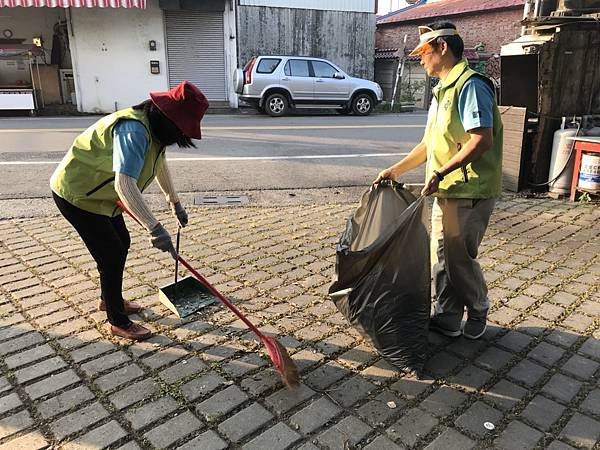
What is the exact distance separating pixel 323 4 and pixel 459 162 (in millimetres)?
19636

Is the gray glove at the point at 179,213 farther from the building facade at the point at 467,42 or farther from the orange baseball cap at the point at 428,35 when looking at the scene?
the building facade at the point at 467,42

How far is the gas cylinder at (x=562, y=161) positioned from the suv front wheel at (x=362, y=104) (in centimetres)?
1037

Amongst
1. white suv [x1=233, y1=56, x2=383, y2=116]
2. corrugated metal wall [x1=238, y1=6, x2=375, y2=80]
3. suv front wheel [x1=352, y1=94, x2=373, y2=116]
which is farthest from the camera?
corrugated metal wall [x1=238, y1=6, x2=375, y2=80]

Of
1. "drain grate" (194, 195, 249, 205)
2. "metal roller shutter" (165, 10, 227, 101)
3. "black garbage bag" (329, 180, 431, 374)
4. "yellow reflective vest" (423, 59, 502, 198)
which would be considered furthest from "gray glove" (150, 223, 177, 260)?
"metal roller shutter" (165, 10, 227, 101)

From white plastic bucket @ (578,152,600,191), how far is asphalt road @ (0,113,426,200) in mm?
2140

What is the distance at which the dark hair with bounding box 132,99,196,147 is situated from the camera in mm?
2572

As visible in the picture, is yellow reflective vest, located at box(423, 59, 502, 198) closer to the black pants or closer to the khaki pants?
the khaki pants

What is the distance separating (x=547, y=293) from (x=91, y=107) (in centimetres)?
1640

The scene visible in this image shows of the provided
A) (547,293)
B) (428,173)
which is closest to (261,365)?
(428,173)

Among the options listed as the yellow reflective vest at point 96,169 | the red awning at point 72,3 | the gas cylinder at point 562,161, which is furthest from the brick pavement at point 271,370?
the red awning at point 72,3

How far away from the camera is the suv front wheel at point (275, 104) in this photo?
50.4 ft

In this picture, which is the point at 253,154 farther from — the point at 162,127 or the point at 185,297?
the point at 162,127

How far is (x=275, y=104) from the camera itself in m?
15.5

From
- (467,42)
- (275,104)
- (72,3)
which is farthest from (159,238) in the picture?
(467,42)
